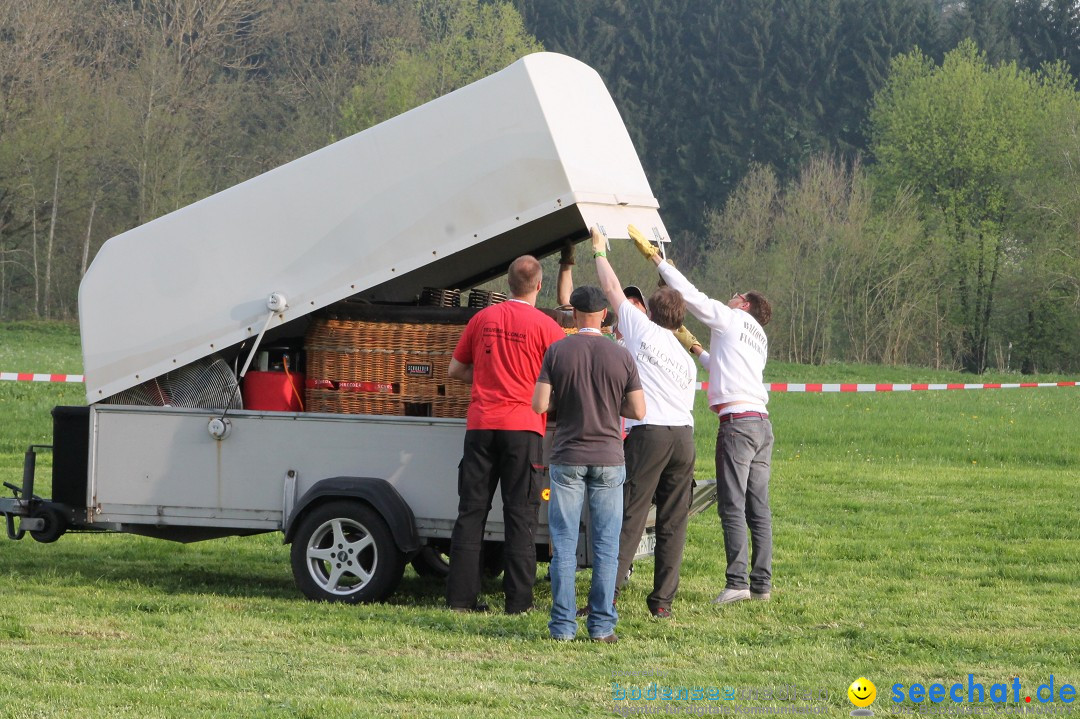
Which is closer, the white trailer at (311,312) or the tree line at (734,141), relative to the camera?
the white trailer at (311,312)

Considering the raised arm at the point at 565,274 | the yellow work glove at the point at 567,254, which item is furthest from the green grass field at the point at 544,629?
the yellow work glove at the point at 567,254

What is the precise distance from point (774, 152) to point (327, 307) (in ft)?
216

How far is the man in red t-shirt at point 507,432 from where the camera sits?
7.95m

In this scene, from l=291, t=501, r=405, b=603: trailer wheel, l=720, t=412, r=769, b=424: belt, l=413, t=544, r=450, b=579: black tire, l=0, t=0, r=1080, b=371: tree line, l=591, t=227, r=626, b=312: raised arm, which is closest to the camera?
l=591, t=227, r=626, b=312: raised arm

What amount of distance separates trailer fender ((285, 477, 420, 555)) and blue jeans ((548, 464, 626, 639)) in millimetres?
1195

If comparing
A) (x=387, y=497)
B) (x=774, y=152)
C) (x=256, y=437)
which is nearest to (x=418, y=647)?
(x=387, y=497)

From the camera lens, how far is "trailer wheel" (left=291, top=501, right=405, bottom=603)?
834cm

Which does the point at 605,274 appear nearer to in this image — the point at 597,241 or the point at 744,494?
the point at 597,241

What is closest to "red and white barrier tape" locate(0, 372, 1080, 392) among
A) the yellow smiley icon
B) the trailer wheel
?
the trailer wheel

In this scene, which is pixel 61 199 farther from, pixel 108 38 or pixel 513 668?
pixel 513 668

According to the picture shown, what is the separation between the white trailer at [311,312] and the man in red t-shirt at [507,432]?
0.95 feet

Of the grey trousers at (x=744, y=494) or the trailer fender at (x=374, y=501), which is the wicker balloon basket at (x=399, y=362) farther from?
the grey trousers at (x=744, y=494)

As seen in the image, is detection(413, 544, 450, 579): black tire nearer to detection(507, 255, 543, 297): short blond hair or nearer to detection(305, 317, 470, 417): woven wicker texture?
detection(305, 317, 470, 417): woven wicker texture

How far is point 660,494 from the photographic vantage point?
8.20m
